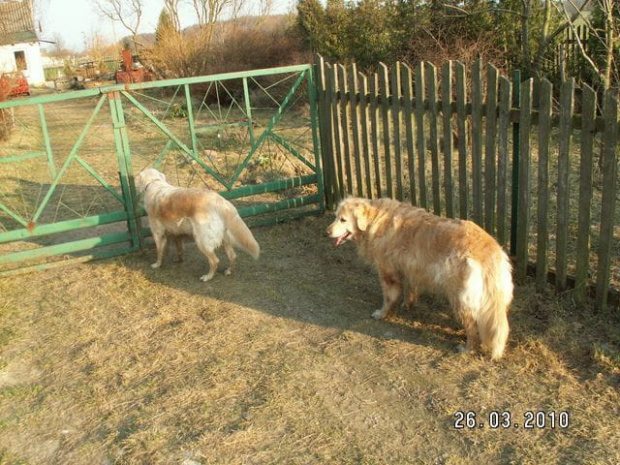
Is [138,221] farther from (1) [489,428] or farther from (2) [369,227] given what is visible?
(1) [489,428]

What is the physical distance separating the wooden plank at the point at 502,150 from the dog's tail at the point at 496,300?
118 cm

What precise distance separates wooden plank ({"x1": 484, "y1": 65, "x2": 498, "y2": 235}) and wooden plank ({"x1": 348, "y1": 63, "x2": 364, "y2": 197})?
190 cm

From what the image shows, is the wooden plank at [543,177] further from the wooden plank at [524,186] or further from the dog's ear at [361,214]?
the dog's ear at [361,214]

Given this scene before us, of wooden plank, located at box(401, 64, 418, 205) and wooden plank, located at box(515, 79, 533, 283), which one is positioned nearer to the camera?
wooden plank, located at box(515, 79, 533, 283)

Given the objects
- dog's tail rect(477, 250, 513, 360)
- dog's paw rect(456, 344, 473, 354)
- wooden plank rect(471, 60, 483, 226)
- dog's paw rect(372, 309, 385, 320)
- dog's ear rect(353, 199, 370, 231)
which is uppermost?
wooden plank rect(471, 60, 483, 226)

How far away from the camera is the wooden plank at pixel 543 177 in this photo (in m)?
4.45

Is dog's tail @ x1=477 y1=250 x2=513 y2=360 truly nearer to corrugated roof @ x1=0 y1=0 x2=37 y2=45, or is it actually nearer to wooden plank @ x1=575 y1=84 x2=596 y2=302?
wooden plank @ x1=575 y1=84 x2=596 y2=302

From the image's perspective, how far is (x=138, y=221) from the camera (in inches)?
264

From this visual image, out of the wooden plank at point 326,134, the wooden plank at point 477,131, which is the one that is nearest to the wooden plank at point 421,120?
the wooden plank at point 477,131

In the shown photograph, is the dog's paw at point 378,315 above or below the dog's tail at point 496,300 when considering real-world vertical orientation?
below

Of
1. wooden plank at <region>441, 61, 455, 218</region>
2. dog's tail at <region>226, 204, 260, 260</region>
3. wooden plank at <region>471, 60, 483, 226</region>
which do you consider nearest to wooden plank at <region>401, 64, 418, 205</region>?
wooden plank at <region>441, 61, 455, 218</region>

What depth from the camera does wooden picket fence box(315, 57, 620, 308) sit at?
4.33 m

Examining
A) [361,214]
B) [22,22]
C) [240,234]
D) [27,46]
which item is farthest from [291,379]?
[22,22]

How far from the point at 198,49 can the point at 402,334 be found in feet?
67.0
